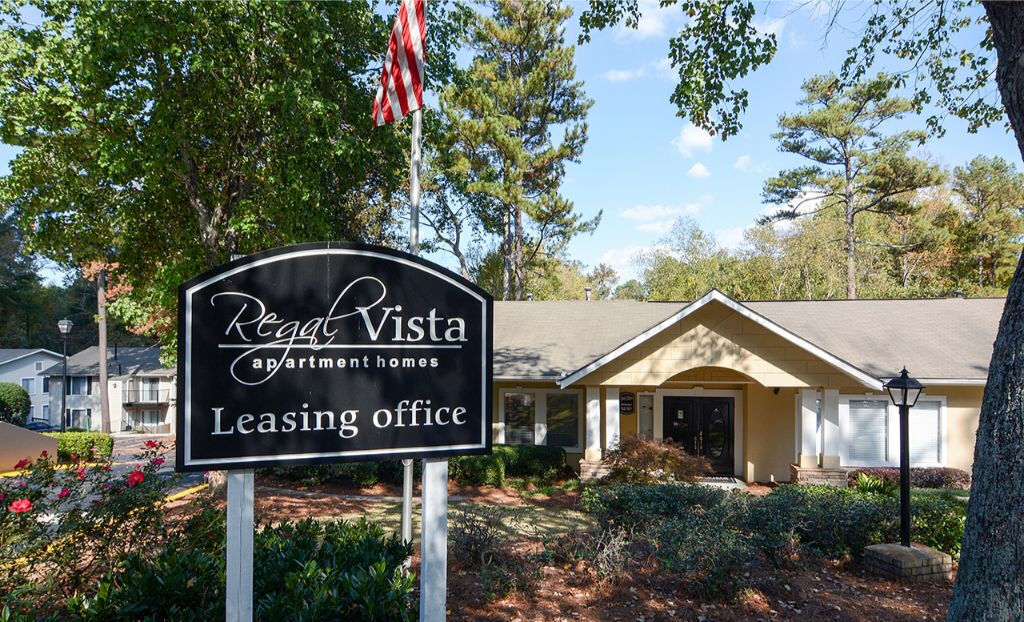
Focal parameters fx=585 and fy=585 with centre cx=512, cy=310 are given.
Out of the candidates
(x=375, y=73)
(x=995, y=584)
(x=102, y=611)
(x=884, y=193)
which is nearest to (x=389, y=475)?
(x=375, y=73)

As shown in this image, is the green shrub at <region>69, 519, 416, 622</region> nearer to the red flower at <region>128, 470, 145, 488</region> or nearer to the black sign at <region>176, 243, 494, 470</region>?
the black sign at <region>176, 243, 494, 470</region>

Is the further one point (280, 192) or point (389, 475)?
point (389, 475)

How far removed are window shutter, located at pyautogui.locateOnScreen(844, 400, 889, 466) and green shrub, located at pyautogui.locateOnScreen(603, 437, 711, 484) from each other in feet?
14.9

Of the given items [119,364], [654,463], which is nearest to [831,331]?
[654,463]

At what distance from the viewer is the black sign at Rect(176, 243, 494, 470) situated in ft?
11.7

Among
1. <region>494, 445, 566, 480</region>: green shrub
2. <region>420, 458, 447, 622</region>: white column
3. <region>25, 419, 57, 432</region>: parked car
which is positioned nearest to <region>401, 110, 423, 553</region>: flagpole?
<region>420, 458, 447, 622</region>: white column

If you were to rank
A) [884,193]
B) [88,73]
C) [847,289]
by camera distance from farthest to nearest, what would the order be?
[847,289]
[884,193]
[88,73]

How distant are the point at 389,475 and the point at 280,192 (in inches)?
285

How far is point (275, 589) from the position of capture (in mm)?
4395

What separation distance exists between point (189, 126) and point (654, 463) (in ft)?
38.2

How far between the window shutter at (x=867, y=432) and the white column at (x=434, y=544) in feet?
44.2

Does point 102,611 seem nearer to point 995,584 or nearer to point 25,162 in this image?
point 995,584

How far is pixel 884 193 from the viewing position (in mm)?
28344

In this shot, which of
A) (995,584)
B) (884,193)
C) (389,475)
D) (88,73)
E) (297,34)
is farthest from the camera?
(884,193)
